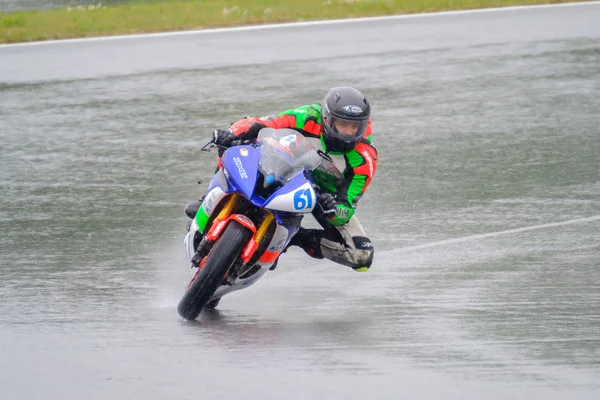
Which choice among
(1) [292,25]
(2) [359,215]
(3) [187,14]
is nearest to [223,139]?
(2) [359,215]

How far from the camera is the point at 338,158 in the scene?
7.72 meters

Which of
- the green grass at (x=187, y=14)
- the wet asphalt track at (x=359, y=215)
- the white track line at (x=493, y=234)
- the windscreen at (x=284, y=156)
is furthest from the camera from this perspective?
the green grass at (x=187, y=14)

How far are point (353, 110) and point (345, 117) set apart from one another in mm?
70

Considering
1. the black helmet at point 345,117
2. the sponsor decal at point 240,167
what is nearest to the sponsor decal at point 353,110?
the black helmet at point 345,117

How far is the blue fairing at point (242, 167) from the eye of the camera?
279 inches

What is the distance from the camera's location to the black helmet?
295 inches

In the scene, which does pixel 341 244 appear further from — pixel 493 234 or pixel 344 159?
pixel 493 234

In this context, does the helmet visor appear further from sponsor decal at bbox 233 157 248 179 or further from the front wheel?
the front wheel

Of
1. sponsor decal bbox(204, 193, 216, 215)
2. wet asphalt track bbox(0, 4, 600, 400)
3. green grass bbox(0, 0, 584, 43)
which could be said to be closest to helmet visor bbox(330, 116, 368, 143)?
sponsor decal bbox(204, 193, 216, 215)

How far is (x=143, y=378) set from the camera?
20.2 ft

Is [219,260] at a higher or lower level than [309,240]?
higher

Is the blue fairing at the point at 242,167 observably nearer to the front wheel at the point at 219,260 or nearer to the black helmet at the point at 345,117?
the front wheel at the point at 219,260

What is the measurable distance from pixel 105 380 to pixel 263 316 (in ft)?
5.34

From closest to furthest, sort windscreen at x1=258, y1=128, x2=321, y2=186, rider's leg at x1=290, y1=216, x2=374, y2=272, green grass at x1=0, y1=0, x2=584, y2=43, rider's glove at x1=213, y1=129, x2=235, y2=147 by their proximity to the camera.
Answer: windscreen at x1=258, y1=128, x2=321, y2=186 < rider's glove at x1=213, y1=129, x2=235, y2=147 < rider's leg at x1=290, y1=216, x2=374, y2=272 < green grass at x1=0, y1=0, x2=584, y2=43
